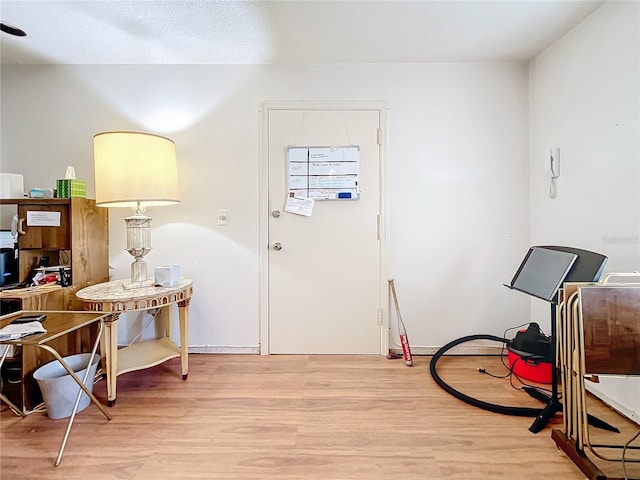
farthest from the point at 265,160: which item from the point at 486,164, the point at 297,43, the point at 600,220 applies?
the point at 600,220

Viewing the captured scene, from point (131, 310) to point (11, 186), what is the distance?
52.8 inches

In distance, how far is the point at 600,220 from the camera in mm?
1859

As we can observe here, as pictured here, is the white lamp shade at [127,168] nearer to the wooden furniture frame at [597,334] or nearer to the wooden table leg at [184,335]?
the wooden table leg at [184,335]

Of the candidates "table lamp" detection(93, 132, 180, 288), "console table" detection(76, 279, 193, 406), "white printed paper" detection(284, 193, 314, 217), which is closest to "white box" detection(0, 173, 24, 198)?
"table lamp" detection(93, 132, 180, 288)

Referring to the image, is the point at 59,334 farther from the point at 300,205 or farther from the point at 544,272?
the point at 544,272

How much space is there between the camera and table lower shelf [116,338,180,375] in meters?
1.95

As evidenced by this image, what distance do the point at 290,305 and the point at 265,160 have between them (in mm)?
1147

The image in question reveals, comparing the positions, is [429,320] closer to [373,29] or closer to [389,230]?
[389,230]

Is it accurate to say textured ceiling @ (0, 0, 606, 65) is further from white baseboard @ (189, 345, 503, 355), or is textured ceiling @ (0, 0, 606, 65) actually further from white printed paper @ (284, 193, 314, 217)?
white baseboard @ (189, 345, 503, 355)

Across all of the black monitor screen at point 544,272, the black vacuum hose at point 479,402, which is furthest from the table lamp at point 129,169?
the black monitor screen at point 544,272

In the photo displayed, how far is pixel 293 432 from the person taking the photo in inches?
62.6

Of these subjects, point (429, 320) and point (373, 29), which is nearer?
point (373, 29)

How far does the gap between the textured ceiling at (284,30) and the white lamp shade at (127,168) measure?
706mm

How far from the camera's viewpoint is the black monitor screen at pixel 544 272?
1.56 metres
